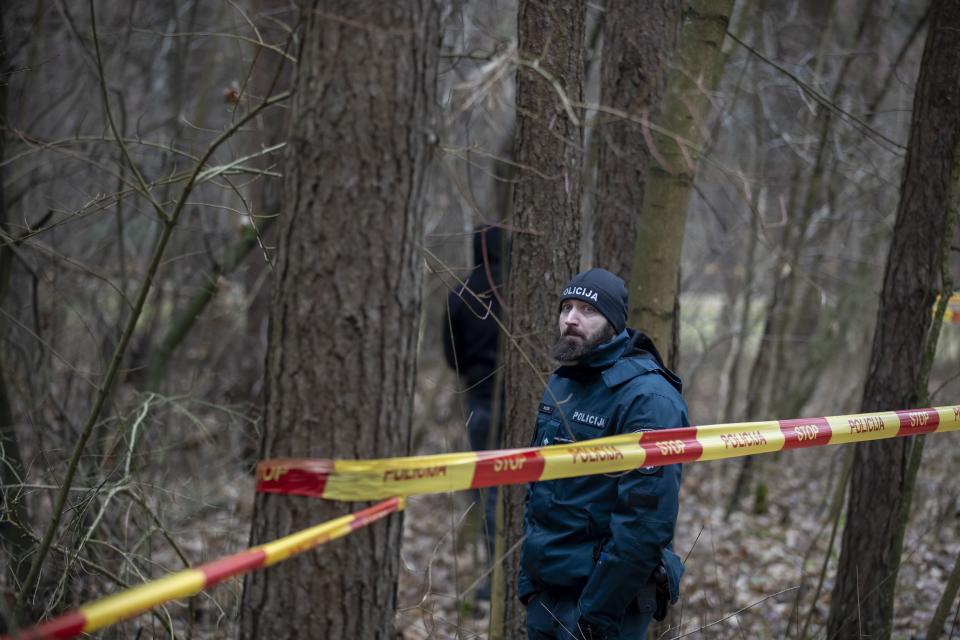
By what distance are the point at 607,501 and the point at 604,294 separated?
841 millimetres

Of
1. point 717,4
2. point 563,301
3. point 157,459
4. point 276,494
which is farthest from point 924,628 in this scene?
point 157,459

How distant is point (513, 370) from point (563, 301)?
0.85m

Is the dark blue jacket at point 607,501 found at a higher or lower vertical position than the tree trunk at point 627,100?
lower

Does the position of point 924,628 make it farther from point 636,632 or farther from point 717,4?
point 717,4

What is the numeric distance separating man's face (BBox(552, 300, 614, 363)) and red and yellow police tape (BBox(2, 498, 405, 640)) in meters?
1.23

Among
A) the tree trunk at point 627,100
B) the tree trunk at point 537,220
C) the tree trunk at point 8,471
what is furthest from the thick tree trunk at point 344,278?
the tree trunk at point 627,100

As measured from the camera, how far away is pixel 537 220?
169 inches

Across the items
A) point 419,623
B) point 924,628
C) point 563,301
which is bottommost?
point 419,623

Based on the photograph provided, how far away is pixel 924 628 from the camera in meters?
5.25

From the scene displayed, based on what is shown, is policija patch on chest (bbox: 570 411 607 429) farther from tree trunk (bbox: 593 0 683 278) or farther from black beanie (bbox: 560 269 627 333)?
tree trunk (bbox: 593 0 683 278)

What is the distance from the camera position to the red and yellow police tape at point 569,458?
2.32 metres

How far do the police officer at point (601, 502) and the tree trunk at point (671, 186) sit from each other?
814 millimetres

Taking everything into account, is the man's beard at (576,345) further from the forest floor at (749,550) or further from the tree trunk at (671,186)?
the tree trunk at (671,186)

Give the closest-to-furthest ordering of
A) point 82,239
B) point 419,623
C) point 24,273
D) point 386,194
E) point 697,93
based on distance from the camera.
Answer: point 386,194 → point 697,93 → point 419,623 → point 24,273 → point 82,239
